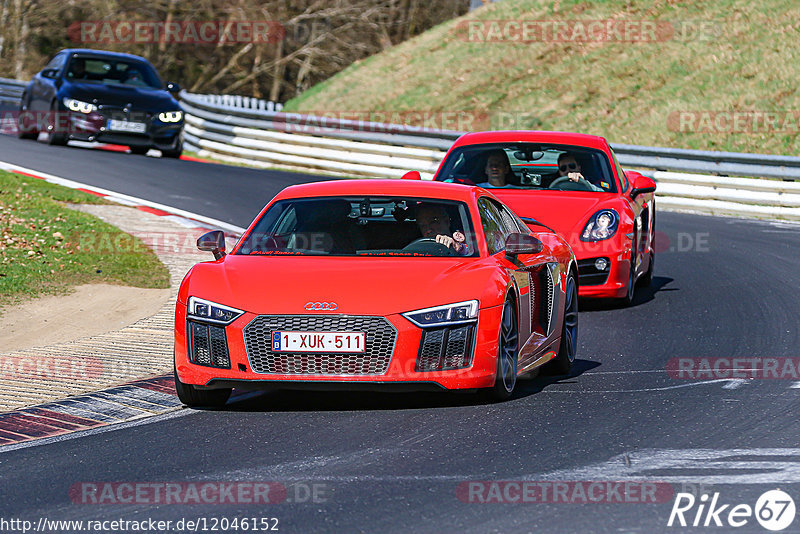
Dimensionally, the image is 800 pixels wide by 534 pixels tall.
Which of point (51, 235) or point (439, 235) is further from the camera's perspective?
point (51, 235)

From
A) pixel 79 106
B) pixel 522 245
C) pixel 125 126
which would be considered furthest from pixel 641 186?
pixel 79 106

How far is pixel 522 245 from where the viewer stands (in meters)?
8.22

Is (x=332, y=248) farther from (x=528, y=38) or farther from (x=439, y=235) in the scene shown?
(x=528, y=38)

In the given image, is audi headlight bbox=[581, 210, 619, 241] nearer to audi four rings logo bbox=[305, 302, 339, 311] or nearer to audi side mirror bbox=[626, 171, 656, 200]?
audi side mirror bbox=[626, 171, 656, 200]

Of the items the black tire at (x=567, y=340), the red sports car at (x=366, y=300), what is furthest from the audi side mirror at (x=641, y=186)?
the red sports car at (x=366, y=300)

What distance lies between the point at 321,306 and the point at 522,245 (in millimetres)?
1447

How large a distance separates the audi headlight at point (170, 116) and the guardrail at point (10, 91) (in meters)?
16.7

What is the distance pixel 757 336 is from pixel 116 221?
8.27m

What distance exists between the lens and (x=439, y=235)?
846cm

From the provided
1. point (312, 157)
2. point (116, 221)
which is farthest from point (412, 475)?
point (312, 157)

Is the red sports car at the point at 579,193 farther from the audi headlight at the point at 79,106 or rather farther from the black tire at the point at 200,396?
the audi headlight at the point at 79,106

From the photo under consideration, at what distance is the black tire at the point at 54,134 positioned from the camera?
24.2m

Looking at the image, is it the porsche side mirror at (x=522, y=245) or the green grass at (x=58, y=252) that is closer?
the porsche side mirror at (x=522, y=245)

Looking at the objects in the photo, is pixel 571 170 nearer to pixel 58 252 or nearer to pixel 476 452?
pixel 58 252
